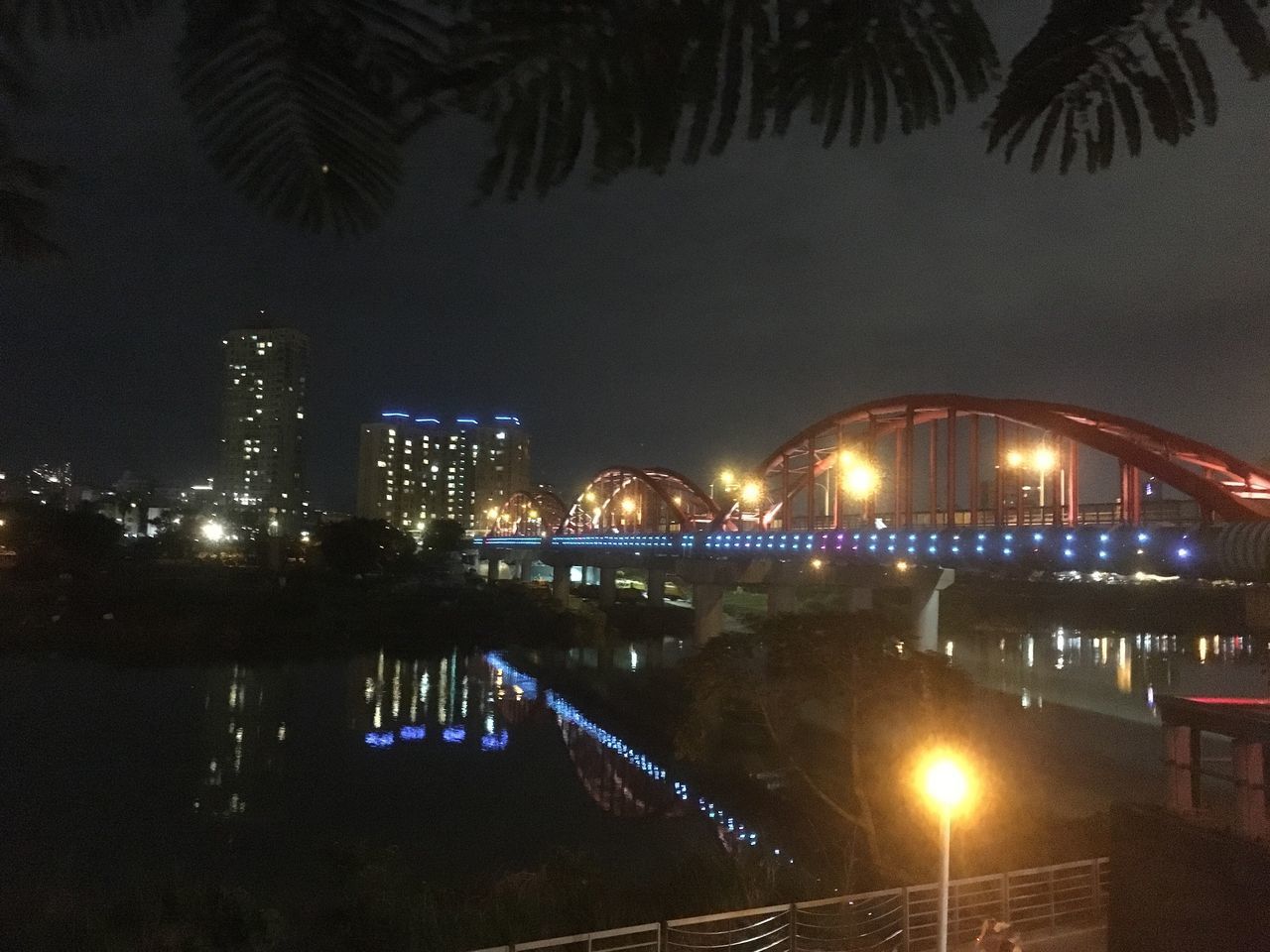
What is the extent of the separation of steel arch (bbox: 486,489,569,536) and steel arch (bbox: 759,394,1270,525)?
47.2 m

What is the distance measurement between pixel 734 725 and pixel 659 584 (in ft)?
111

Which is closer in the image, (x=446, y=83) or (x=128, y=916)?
(x=446, y=83)

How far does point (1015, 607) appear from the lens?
60.0 meters

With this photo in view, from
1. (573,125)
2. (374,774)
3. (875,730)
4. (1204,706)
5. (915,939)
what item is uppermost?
(573,125)

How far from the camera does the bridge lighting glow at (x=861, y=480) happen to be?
38.4m

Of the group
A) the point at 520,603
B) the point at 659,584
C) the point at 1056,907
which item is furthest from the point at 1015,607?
the point at 1056,907

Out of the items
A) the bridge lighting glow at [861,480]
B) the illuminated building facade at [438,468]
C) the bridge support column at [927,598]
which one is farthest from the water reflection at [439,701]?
the illuminated building facade at [438,468]

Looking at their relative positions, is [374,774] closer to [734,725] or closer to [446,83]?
[734,725]

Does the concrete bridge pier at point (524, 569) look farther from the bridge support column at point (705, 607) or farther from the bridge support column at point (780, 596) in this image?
the bridge support column at point (780, 596)

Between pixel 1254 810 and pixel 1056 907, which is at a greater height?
pixel 1254 810

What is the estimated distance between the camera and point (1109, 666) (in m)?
44.0

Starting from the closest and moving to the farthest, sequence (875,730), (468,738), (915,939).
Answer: (915,939)
(875,730)
(468,738)

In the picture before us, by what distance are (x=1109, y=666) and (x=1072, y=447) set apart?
1811 cm

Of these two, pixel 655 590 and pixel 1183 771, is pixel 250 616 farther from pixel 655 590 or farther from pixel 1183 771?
pixel 1183 771
